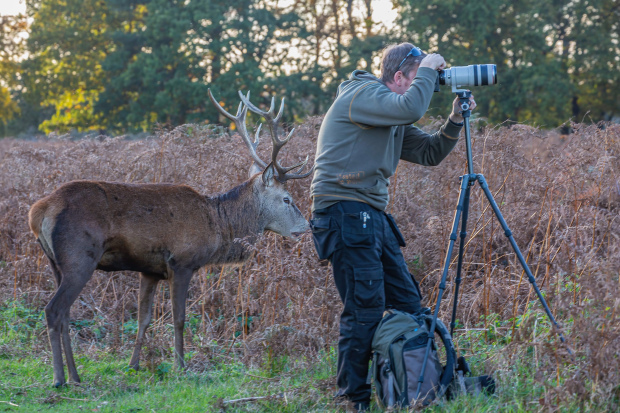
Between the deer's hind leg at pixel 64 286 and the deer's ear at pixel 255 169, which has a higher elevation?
the deer's ear at pixel 255 169

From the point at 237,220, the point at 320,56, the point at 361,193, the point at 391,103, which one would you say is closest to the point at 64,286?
the point at 237,220

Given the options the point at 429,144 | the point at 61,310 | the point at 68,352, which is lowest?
the point at 68,352

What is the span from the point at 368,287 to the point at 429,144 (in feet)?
4.12

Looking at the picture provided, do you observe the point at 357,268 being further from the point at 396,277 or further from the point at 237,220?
the point at 237,220

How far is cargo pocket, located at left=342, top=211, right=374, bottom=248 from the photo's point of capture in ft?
14.1

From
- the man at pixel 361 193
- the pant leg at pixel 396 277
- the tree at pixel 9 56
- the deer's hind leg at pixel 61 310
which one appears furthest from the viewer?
the tree at pixel 9 56

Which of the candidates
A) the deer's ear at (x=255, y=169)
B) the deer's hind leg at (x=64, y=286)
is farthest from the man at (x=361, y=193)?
the deer's ear at (x=255, y=169)

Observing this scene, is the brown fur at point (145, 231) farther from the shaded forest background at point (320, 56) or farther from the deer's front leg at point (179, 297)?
the shaded forest background at point (320, 56)

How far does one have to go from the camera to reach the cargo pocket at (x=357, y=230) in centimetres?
430

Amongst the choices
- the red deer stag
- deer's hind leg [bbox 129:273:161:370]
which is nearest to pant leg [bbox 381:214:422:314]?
the red deer stag

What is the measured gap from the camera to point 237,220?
6.80m

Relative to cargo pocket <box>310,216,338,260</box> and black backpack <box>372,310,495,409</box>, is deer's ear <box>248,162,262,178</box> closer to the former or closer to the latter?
cargo pocket <box>310,216,338,260</box>

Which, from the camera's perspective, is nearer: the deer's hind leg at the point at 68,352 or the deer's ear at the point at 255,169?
the deer's hind leg at the point at 68,352

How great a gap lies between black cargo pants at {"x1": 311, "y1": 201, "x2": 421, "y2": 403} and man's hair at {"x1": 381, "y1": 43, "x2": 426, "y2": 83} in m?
0.93
